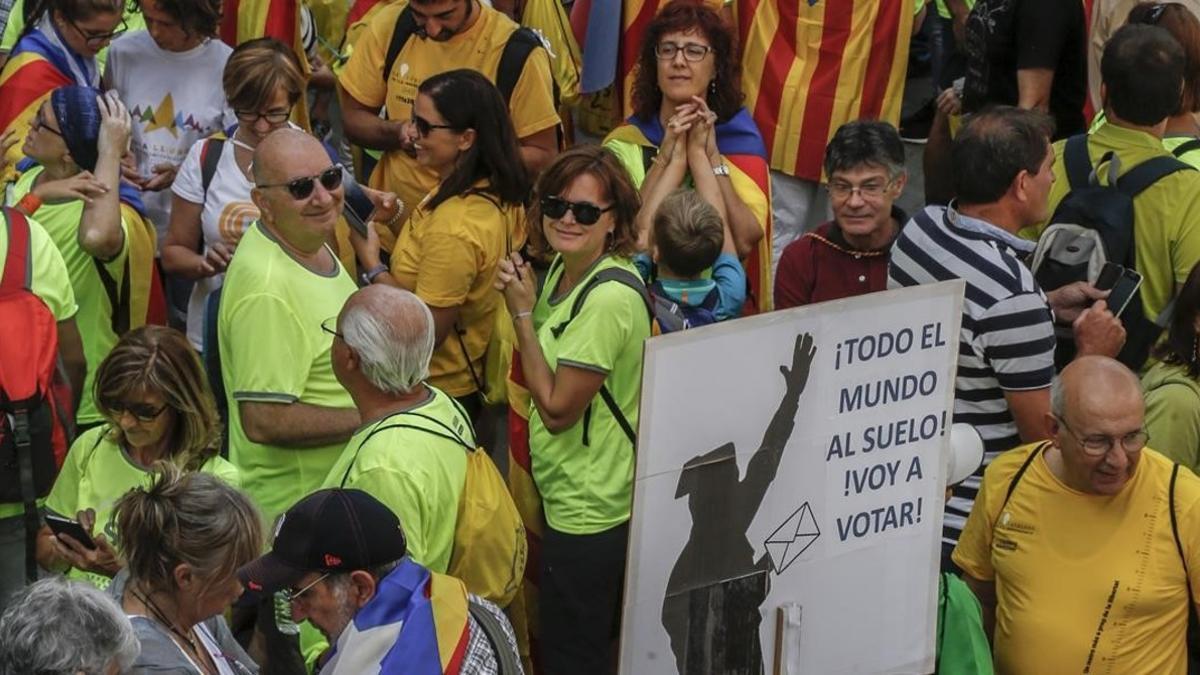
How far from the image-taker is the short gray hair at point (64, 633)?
3850 mm

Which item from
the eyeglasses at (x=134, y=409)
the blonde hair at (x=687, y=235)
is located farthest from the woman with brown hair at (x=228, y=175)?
the eyeglasses at (x=134, y=409)

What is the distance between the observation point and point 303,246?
6008 millimetres

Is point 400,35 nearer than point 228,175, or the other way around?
point 228,175

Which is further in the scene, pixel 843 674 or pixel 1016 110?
pixel 1016 110

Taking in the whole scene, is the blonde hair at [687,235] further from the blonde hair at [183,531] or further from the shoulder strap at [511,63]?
the blonde hair at [183,531]

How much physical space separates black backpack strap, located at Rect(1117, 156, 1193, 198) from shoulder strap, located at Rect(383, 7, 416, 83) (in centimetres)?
288

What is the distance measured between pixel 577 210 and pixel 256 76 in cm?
165

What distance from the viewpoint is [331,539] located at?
436 cm

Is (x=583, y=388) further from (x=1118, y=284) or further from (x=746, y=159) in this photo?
(x=746, y=159)

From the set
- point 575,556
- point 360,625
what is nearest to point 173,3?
point 575,556

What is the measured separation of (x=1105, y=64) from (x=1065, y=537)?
7.12 ft

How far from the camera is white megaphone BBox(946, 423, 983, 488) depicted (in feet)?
17.4

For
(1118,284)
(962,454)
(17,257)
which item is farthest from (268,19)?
(962,454)

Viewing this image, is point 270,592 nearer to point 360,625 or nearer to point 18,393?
point 360,625
